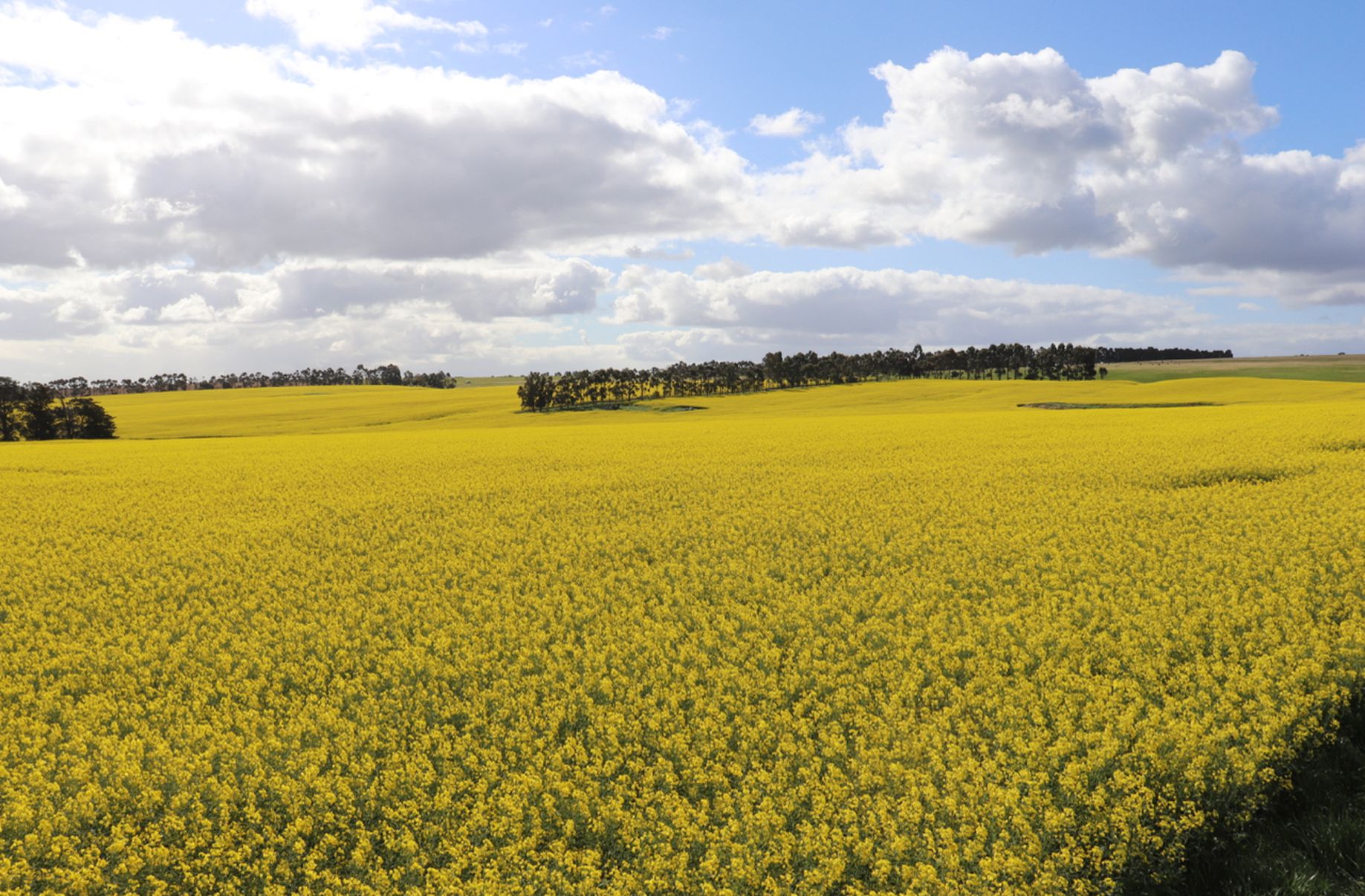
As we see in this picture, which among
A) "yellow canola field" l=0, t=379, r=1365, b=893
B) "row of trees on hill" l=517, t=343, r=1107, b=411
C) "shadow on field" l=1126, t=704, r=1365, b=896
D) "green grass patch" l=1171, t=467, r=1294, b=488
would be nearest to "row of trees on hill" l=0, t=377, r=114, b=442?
"row of trees on hill" l=517, t=343, r=1107, b=411

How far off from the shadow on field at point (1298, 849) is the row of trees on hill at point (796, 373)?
8498cm

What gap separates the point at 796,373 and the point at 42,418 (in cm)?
9755

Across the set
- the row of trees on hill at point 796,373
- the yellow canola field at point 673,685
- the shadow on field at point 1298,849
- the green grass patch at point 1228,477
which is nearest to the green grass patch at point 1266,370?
the row of trees on hill at point 796,373

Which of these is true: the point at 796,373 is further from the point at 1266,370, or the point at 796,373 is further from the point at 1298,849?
the point at 1298,849

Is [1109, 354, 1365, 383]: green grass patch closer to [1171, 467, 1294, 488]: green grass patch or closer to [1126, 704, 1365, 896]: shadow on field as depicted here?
[1171, 467, 1294, 488]: green grass patch

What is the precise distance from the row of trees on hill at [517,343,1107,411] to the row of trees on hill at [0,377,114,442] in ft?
133

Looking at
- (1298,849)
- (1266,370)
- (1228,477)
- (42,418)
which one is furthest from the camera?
(1266,370)

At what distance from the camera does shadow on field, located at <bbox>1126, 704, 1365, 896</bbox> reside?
22.0ft

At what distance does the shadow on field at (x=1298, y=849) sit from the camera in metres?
6.71

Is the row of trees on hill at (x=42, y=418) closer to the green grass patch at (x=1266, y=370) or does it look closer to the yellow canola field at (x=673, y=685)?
the yellow canola field at (x=673, y=685)

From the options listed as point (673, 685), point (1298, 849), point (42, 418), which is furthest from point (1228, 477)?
point (42, 418)

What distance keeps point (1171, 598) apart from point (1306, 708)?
3.28 meters

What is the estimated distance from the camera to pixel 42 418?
69.1m

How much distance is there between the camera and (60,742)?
919 cm
